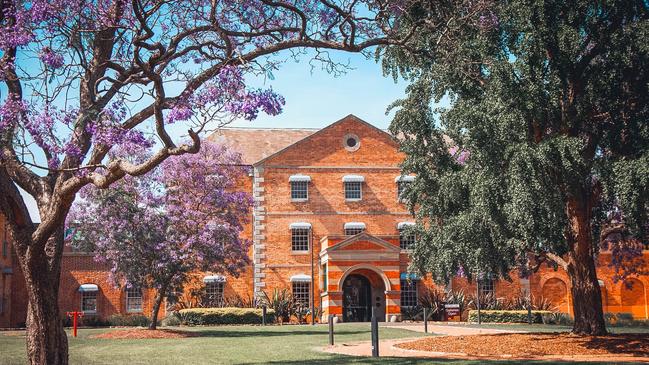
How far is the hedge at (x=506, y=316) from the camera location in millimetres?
36281

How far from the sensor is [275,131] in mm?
44344

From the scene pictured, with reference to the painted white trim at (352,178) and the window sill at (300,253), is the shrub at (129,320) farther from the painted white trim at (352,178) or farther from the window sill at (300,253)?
the painted white trim at (352,178)

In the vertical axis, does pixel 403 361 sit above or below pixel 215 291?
below

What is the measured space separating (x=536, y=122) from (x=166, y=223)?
14.4 metres

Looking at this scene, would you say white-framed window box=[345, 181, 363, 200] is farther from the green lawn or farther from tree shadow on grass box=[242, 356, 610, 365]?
tree shadow on grass box=[242, 356, 610, 365]

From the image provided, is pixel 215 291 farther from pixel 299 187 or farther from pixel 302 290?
pixel 299 187

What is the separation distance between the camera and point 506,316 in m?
36.4

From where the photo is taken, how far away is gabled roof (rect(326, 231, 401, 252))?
36562 millimetres

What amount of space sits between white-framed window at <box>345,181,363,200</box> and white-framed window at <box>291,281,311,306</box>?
518 centimetres

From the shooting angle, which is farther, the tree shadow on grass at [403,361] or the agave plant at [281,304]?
the agave plant at [281,304]

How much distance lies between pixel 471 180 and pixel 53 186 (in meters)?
8.79

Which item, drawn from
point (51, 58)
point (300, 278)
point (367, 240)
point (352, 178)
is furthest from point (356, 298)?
point (51, 58)

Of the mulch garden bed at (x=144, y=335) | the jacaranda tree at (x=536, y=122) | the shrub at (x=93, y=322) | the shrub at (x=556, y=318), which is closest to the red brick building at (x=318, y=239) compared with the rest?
the shrub at (x=93, y=322)

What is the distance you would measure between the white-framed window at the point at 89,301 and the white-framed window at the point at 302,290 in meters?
10.4
